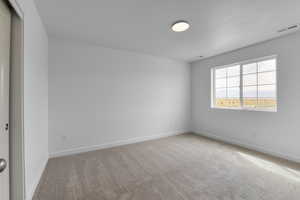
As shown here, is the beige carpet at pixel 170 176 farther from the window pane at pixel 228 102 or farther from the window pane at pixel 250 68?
the window pane at pixel 250 68

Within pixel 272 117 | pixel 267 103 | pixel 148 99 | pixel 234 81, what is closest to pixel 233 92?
pixel 234 81

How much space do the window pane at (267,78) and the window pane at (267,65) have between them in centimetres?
10

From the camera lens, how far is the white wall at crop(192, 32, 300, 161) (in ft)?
8.58

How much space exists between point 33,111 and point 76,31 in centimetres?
172

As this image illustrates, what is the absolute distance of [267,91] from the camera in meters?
3.07

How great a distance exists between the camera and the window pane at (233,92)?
367 cm

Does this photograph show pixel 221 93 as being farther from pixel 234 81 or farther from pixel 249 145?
pixel 249 145

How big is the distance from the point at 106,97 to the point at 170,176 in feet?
7.67

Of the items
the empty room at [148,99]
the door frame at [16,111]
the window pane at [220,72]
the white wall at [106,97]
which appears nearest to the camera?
the door frame at [16,111]

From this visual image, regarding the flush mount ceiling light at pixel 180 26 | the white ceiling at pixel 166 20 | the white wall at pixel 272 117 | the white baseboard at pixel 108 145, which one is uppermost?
the white ceiling at pixel 166 20

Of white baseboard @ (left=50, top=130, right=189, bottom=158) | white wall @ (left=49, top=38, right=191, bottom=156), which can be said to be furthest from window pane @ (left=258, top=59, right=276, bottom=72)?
white baseboard @ (left=50, top=130, right=189, bottom=158)

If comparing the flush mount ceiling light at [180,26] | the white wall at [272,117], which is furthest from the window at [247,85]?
Result: the flush mount ceiling light at [180,26]

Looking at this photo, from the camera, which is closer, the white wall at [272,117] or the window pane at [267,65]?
the white wall at [272,117]

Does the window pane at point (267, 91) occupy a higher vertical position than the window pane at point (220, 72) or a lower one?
lower
